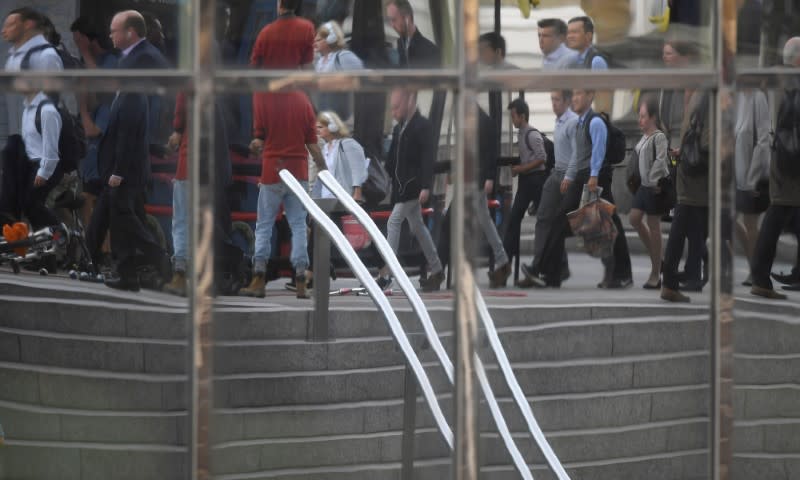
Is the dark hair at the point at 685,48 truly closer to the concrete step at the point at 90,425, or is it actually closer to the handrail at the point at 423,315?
the handrail at the point at 423,315

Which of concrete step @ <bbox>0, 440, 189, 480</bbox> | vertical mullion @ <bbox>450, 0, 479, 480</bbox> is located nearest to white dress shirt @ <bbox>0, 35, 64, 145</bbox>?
concrete step @ <bbox>0, 440, 189, 480</bbox>

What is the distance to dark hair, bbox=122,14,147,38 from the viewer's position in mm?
4699

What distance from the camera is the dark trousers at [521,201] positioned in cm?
484

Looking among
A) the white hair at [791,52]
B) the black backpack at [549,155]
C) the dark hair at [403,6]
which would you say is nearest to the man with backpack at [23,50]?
the dark hair at [403,6]

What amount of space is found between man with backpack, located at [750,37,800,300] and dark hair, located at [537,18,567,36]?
2.81ft

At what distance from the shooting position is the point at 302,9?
4785 mm

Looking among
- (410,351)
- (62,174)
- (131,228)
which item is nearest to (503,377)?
(410,351)

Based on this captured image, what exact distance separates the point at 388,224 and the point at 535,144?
2.02 feet

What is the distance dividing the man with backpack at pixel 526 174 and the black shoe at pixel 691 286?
62 centimetres

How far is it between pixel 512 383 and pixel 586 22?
1.33m

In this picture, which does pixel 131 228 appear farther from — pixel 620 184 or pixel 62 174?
pixel 620 184

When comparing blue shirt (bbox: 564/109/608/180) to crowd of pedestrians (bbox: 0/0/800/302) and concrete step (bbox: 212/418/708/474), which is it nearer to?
crowd of pedestrians (bbox: 0/0/800/302)

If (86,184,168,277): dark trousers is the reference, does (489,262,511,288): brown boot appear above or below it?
below

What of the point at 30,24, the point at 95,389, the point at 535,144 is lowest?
the point at 95,389
